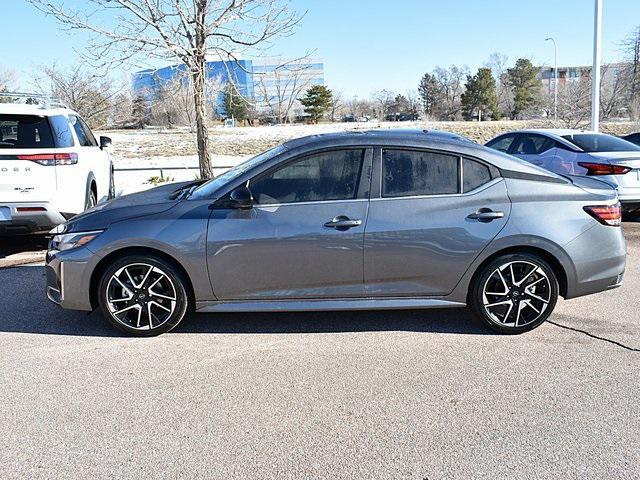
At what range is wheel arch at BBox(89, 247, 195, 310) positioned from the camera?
175 inches

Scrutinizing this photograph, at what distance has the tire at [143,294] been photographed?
14.5 feet

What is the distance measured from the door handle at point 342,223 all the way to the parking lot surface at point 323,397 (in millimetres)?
895

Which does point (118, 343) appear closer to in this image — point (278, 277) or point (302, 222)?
point (278, 277)

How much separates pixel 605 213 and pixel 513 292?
3.29 feet

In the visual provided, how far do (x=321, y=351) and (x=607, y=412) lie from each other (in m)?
1.92

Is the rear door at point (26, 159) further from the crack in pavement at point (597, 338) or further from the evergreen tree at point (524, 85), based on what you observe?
the evergreen tree at point (524, 85)

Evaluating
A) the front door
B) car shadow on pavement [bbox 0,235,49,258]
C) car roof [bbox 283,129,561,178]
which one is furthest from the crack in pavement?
car shadow on pavement [bbox 0,235,49,258]

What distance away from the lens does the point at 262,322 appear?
4875 mm

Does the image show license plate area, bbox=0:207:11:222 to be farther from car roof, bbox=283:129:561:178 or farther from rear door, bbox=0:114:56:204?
car roof, bbox=283:129:561:178

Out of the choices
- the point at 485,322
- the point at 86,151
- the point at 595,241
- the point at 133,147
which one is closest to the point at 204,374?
the point at 485,322

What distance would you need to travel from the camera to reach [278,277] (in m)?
4.42

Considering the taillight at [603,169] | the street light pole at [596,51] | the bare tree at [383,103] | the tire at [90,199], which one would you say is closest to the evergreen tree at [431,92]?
the bare tree at [383,103]

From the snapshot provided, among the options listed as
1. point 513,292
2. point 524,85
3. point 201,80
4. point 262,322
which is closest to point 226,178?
point 262,322

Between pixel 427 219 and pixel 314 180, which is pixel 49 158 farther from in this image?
pixel 427 219
